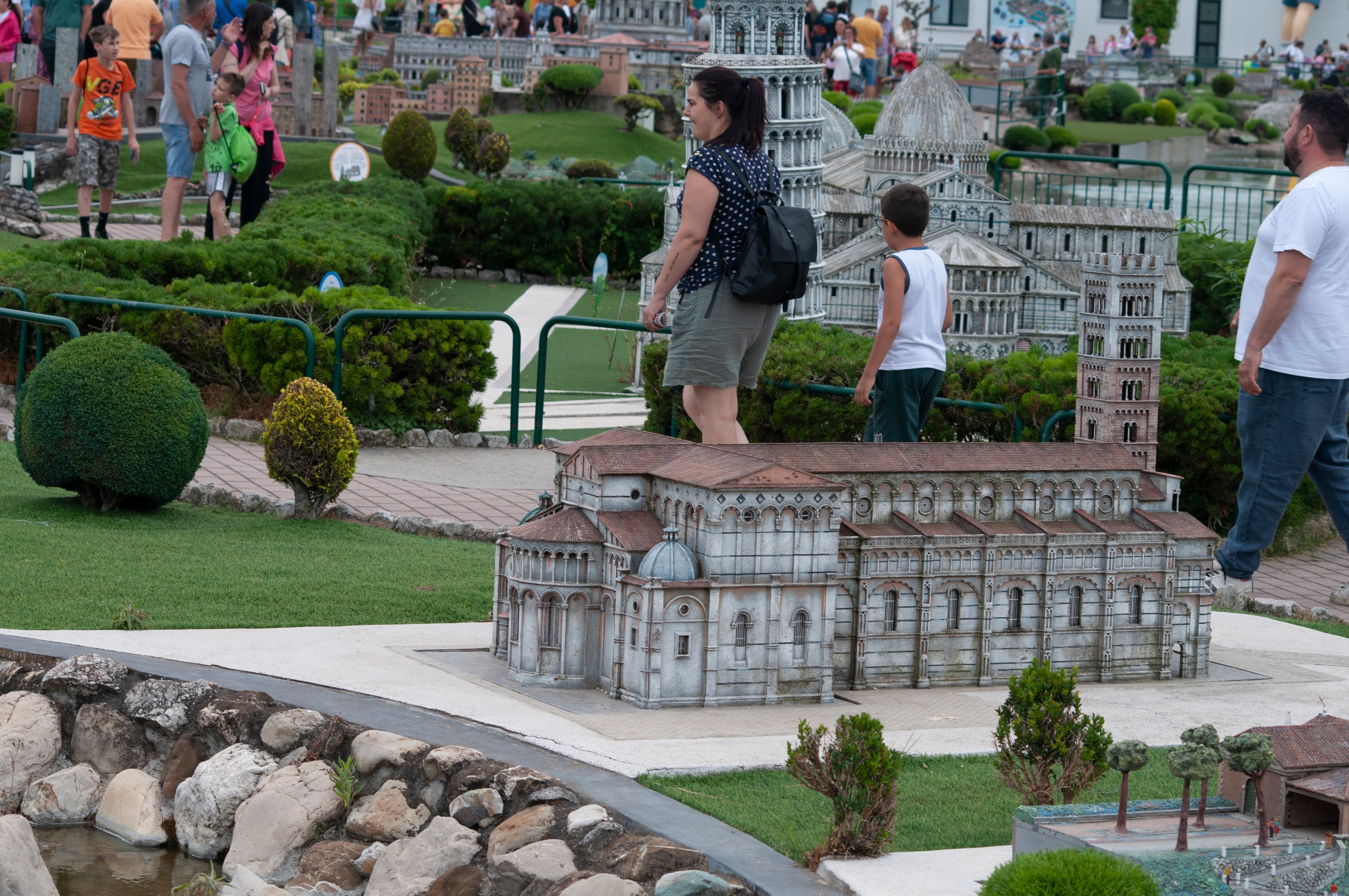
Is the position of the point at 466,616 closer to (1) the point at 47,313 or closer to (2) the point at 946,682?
(2) the point at 946,682

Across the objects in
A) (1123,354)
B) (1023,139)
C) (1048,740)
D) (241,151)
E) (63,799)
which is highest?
(1023,139)

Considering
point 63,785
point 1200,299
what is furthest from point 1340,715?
point 1200,299

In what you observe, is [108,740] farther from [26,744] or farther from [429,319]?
[429,319]

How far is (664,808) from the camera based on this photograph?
6.66m

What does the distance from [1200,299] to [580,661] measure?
64.5ft

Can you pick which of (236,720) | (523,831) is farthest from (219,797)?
(523,831)

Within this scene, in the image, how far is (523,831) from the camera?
21.9ft

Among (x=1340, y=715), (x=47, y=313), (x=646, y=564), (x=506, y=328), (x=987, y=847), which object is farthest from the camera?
(x=506, y=328)

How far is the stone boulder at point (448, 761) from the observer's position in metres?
7.09

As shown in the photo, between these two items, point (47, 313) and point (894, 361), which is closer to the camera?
point (894, 361)

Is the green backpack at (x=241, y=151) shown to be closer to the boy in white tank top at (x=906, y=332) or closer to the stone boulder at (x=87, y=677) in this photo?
the boy in white tank top at (x=906, y=332)

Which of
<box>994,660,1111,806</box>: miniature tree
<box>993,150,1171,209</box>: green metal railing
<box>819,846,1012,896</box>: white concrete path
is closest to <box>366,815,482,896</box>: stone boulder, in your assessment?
<box>819,846,1012,896</box>: white concrete path

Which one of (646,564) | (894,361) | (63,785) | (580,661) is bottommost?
(63,785)

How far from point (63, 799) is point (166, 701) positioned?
2.04 ft
